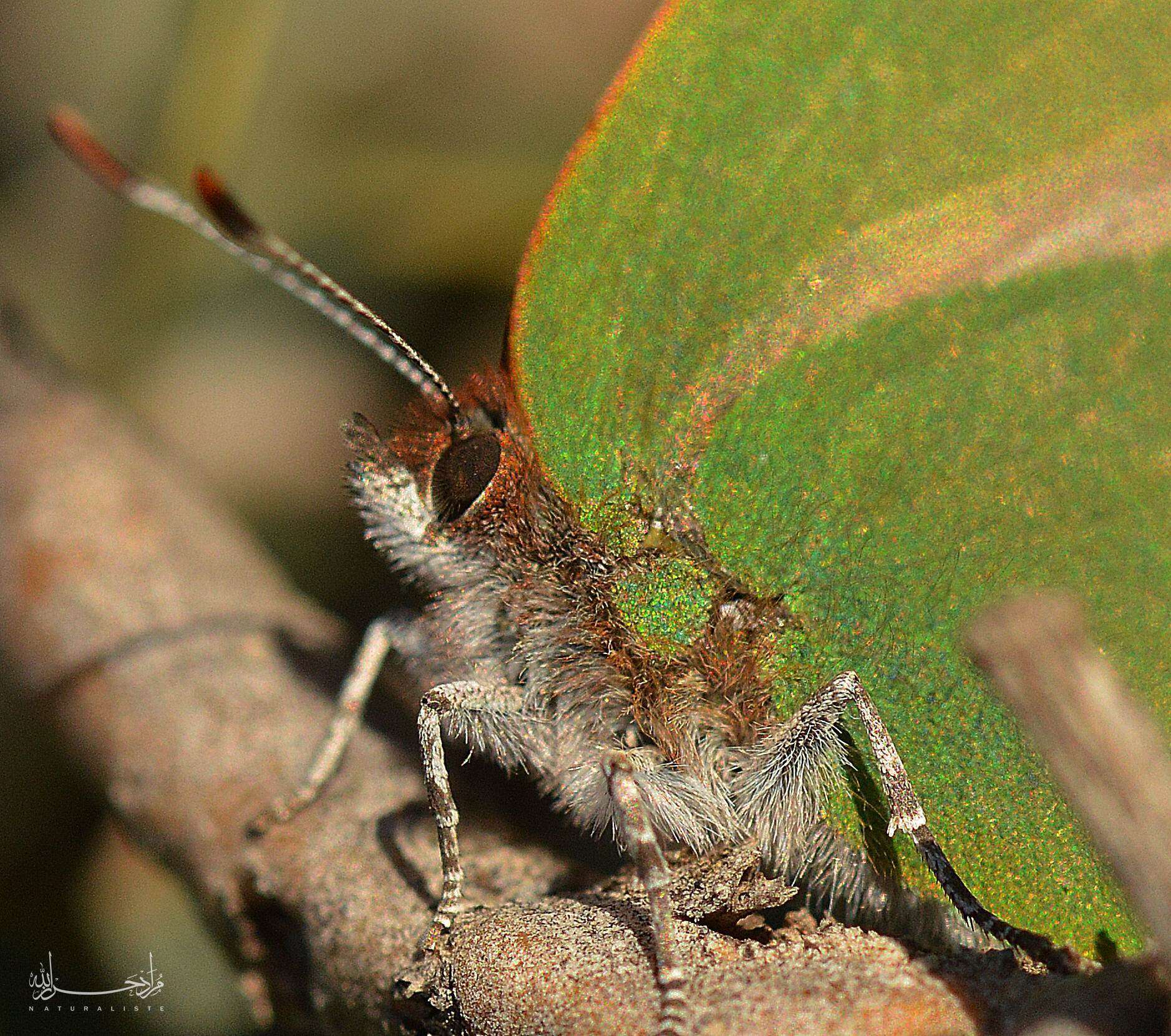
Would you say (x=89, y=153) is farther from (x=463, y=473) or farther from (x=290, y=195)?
(x=290, y=195)

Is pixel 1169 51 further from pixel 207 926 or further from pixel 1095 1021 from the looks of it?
pixel 207 926

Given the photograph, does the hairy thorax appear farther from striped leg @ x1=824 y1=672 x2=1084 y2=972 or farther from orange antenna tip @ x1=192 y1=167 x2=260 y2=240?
orange antenna tip @ x1=192 y1=167 x2=260 y2=240

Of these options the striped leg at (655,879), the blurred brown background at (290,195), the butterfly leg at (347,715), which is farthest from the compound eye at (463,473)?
the blurred brown background at (290,195)
